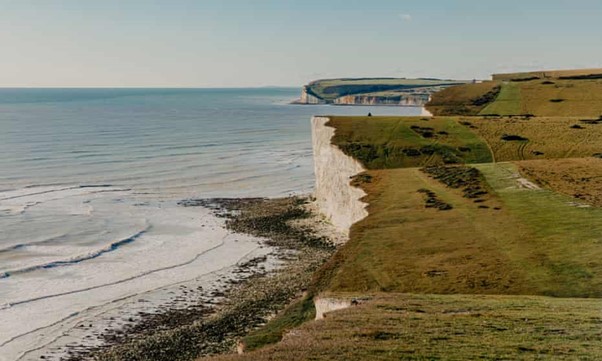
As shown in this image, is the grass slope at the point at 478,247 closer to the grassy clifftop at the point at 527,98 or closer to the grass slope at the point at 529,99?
the grass slope at the point at 529,99

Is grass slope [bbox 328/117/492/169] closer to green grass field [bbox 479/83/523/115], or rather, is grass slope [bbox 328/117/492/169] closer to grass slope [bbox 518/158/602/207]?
grass slope [bbox 518/158/602/207]

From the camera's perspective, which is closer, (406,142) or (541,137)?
(406,142)

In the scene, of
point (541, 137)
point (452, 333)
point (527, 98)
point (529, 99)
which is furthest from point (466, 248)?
point (527, 98)

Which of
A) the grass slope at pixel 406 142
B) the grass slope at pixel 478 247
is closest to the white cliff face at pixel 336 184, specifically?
the grass slope at pixel 406 142

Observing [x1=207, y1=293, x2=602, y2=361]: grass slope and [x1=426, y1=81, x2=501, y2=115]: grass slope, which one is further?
[x1=426, y1=81, x2=501, y2=115]: grass slope

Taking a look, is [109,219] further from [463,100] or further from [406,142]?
[463,100]

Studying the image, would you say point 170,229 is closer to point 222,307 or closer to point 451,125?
point 222,307

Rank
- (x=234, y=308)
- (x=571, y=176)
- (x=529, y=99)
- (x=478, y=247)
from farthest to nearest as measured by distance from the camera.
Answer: (x=529, y=99)
(x=571, y=176)
(x=234, y=308)
(x=478, y=247)

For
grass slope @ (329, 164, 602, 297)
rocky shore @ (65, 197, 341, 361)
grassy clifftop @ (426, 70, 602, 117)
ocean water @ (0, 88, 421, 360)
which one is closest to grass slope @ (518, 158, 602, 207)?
grass slope @ (329, 164, 602, 297)
